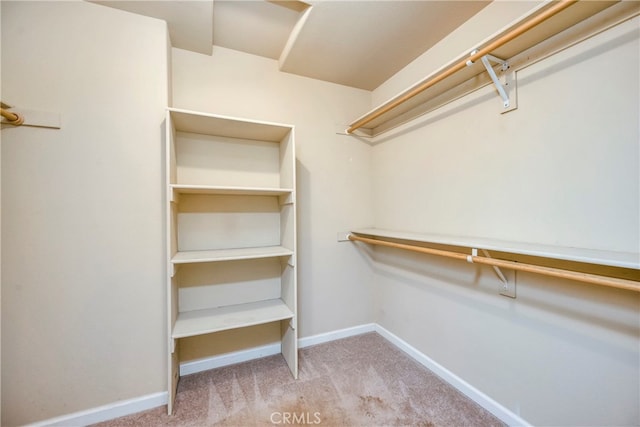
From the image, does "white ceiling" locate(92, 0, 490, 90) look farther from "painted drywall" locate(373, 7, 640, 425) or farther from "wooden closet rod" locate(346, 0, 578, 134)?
"painted drywall" locate(373, 7, 640, 425)

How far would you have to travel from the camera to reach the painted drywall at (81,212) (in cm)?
137

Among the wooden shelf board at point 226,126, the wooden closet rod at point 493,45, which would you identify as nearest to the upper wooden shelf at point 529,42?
the wooden closet rod at point 493,45

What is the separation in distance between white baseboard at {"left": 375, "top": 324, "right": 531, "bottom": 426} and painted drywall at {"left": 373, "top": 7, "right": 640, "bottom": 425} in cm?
4

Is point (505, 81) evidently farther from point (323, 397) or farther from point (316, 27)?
point (323, 397)

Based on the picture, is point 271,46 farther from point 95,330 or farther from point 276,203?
point 95,330

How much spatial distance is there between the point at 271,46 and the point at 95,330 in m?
2.34

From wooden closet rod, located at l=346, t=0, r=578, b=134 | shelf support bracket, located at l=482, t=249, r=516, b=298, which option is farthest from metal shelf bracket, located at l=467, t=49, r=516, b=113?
shelf support bracket, located at l=482, t=249, r=516, b=298

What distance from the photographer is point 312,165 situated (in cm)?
231

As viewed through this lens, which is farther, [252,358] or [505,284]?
[252,358]

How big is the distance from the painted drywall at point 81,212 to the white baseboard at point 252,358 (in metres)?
0.06

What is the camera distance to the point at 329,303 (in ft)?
7.82

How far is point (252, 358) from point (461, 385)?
5.20 feet

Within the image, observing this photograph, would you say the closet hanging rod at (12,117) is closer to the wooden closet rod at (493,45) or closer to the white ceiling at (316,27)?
the white ceiling at (316,27)

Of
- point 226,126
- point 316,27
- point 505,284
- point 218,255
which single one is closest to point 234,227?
point 218,255
